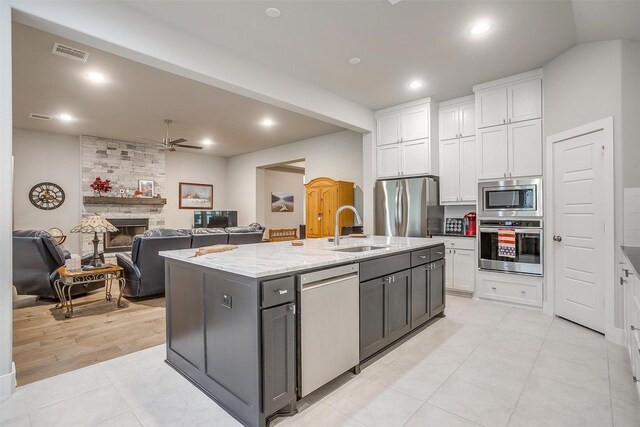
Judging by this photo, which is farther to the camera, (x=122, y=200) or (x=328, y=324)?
(x=122, y=200)

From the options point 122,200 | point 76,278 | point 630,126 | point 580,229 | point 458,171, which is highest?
point 630,126

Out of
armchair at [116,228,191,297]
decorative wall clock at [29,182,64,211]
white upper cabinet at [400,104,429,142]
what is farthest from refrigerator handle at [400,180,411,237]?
decorative wall clock at [29,182,64,211]

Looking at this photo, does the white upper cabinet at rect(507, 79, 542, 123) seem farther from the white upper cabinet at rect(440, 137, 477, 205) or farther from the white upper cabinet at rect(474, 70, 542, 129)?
→ the white upper cabinet at rect(440, 137, 477, 205)

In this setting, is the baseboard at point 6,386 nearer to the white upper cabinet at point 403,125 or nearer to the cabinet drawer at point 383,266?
the cabinet drawer at point 383,266

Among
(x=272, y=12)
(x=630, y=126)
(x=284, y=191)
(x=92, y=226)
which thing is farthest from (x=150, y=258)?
(x=284, y=191)

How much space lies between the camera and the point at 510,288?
13.5 feet

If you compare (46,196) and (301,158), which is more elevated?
(301,158)

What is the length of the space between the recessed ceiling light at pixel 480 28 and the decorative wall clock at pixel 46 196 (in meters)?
8.37

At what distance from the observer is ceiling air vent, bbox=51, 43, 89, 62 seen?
10.8 feet

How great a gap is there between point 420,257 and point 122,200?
727 centimetres

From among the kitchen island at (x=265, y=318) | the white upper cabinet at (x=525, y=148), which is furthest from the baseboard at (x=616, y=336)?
the kitchen island at (x=265, y=318)

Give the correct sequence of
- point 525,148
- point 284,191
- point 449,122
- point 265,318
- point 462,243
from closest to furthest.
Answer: point 265,318 → point 525,148 → point 462,243 → point 449,122 → point 284,191

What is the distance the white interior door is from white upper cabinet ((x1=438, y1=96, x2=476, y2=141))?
137 cm

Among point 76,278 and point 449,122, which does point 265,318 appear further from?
point 449,122
